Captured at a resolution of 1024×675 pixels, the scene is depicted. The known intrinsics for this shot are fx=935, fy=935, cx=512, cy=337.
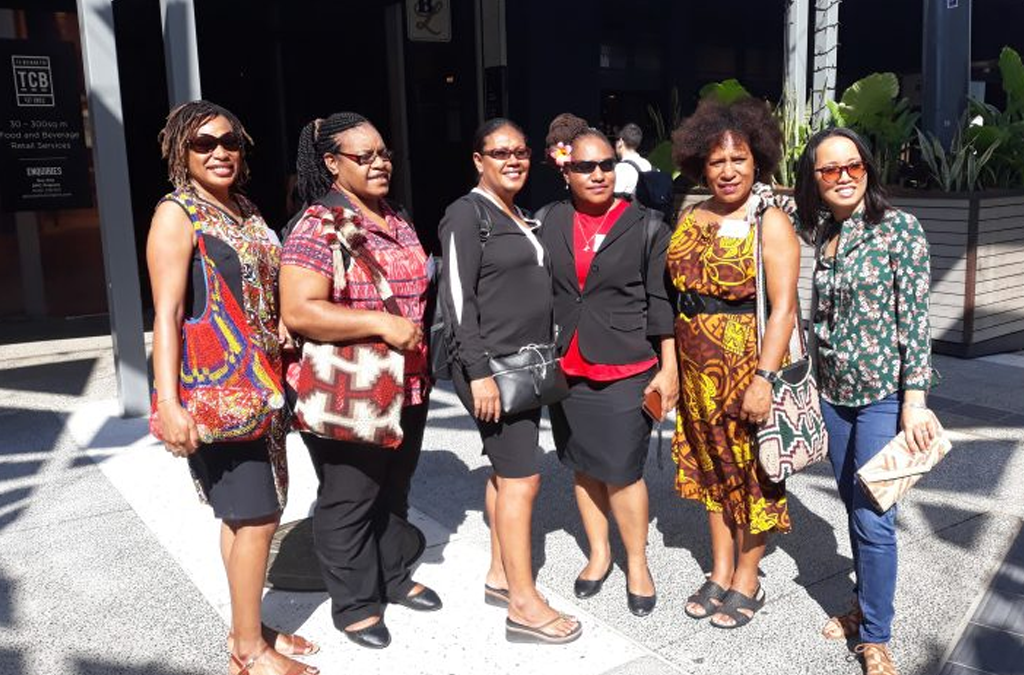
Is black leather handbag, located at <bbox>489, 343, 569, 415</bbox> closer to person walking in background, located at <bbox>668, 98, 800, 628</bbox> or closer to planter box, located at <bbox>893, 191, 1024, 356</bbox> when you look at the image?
person walking in background, located at <bbox>668, 98, 800, 628</bbox>

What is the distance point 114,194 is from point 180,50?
105cm

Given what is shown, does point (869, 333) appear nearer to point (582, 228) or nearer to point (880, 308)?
point (880, 308)

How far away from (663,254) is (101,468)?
3760 millimetres

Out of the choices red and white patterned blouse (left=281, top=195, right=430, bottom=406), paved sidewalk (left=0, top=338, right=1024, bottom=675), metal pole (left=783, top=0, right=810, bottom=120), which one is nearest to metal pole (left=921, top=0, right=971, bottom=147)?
metal pole (left=783, top=0, right=810, bottom=120)

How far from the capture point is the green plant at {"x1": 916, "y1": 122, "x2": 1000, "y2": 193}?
7.67 meters

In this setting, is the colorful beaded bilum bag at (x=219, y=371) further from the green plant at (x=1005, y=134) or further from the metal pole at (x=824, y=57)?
the metal pole at (x=824, y=57)

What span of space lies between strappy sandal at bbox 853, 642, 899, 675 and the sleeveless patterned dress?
1995mm

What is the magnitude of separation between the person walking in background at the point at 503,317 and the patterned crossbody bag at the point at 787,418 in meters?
0.75

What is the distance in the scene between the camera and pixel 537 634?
3.35 meters

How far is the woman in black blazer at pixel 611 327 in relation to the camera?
11.3 ft

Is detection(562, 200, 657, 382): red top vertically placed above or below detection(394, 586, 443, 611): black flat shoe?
above

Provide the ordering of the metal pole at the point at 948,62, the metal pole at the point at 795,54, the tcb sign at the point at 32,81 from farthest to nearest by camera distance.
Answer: the tcb sign at the point at 32,81
the metal pole at the point at 795,54
the metal pole at the point at 948,62

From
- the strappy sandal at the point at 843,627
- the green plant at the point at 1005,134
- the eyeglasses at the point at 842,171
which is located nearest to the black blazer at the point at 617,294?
the eyeglasses at the point at 842,171

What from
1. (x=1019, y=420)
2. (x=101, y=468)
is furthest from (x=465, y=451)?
(x=1019, y=420)
